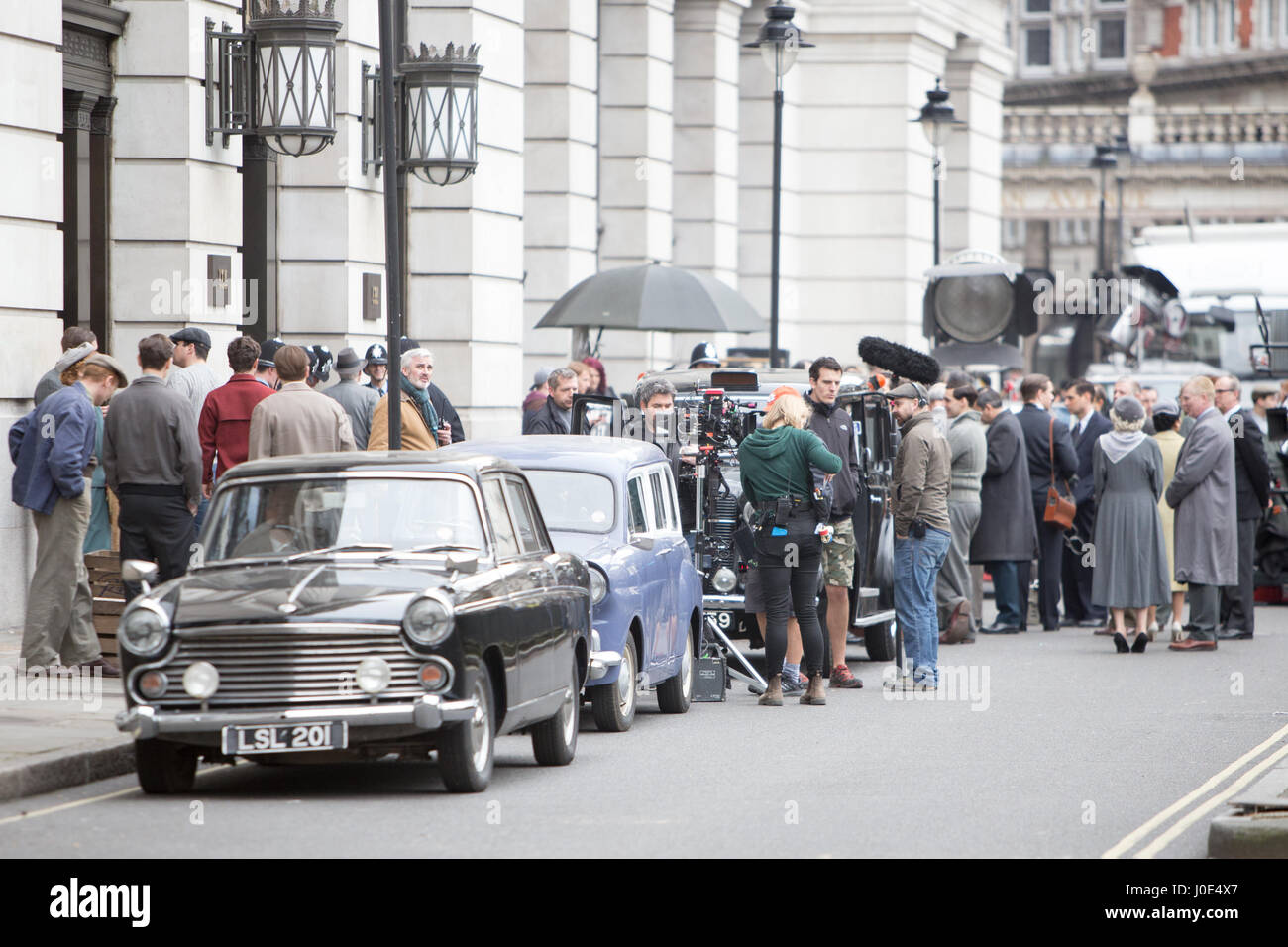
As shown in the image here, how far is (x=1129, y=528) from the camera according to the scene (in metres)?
17.8

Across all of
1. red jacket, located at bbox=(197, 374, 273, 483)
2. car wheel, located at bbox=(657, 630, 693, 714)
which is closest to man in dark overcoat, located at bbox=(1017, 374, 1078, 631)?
car wheel, located at bbox=(657, 630, 693, 714)

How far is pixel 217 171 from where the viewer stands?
1831 cm

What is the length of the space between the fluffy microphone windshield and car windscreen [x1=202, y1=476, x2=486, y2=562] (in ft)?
18.7

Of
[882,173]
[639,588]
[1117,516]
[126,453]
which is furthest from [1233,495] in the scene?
[882,173]

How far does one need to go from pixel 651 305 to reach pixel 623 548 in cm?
822

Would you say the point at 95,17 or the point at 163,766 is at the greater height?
the point at 95,17

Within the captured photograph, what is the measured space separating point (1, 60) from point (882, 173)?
2180 centimetres

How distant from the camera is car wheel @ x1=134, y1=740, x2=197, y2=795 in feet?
31.8

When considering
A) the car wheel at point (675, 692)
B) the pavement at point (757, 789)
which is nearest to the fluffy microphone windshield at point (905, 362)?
the pavement at point (757, 789)

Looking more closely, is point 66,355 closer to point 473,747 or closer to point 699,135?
point 473,747

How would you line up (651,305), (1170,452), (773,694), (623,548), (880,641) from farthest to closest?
(651,305) → (1170,452) → (880,641) → (773,694) → (623,548)

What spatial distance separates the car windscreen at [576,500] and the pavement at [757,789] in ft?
3.72

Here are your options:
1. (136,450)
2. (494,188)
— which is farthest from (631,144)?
(136,450)

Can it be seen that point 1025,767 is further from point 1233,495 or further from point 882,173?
point 882,173
